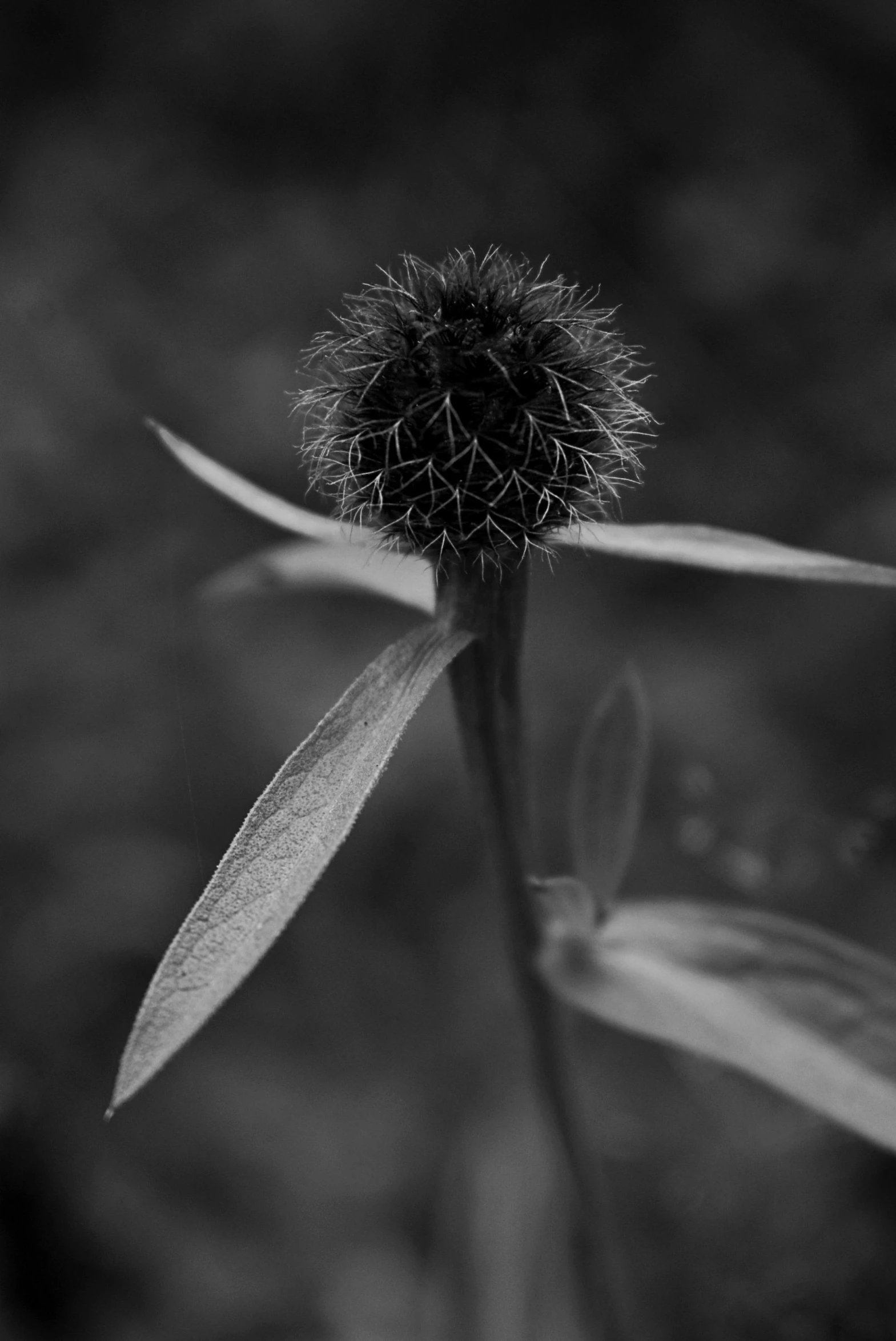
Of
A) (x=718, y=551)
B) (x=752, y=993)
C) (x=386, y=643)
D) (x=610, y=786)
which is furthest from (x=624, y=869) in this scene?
(x=386, y=643)

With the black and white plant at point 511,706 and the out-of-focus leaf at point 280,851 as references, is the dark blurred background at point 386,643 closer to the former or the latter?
the black and white plant at point 511,706

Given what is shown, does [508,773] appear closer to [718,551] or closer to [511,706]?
[511,706]

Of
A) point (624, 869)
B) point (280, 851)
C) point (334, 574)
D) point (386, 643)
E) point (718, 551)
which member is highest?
point (386, 643)

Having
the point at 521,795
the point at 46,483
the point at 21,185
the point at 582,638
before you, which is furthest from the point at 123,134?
the point at 521,795

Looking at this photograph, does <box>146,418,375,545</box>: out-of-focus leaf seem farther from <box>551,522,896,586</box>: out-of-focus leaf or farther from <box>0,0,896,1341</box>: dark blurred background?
<box>0,0,896,1341</box>: dark blurred background

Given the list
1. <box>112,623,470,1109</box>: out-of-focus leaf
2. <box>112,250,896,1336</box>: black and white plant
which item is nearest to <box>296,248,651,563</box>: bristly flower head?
<box>112,250,896,1336</box>: black and white plant

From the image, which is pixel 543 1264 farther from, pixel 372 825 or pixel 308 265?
pixel 308 265
